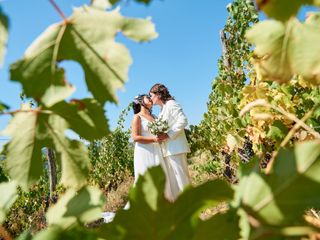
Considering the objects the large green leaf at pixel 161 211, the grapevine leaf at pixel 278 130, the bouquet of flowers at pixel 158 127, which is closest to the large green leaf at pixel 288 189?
the large green leaf at pixel 161 211

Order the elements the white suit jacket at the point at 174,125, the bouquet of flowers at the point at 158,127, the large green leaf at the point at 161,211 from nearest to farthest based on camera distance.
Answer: the large green leaf at the point at 161,211
the bouquet of flowers at the point at 158,127
the white suit jacket at the point at 174,125

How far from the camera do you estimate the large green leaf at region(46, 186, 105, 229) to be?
1.10 ft

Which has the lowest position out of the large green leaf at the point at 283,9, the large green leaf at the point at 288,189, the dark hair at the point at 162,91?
the large green leaf at the point at 288,189

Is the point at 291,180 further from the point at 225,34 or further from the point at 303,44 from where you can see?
the point at 225,34

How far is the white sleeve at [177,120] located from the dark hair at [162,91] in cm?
19

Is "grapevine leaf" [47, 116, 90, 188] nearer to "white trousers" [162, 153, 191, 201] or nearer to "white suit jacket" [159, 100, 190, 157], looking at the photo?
"white suit jacket" [159, 100, 190, 157]

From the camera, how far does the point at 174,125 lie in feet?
17.1

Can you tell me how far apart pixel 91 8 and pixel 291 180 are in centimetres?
26

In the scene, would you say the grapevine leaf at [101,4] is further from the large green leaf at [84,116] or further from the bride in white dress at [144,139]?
the bride in white dress at [144,139]

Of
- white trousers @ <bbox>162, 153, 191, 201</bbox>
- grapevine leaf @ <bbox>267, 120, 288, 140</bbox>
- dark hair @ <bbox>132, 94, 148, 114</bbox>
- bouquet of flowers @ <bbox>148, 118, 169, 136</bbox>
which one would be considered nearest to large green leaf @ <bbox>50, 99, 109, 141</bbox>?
grapevine leaf @ <bbox>267, 120, 288, 140</bbox>

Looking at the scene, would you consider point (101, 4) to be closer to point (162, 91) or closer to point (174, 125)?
point (174, 125)

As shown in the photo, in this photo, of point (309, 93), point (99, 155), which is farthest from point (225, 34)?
point (99, 155)

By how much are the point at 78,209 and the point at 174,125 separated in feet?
16.0

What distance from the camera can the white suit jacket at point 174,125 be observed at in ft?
17.1
